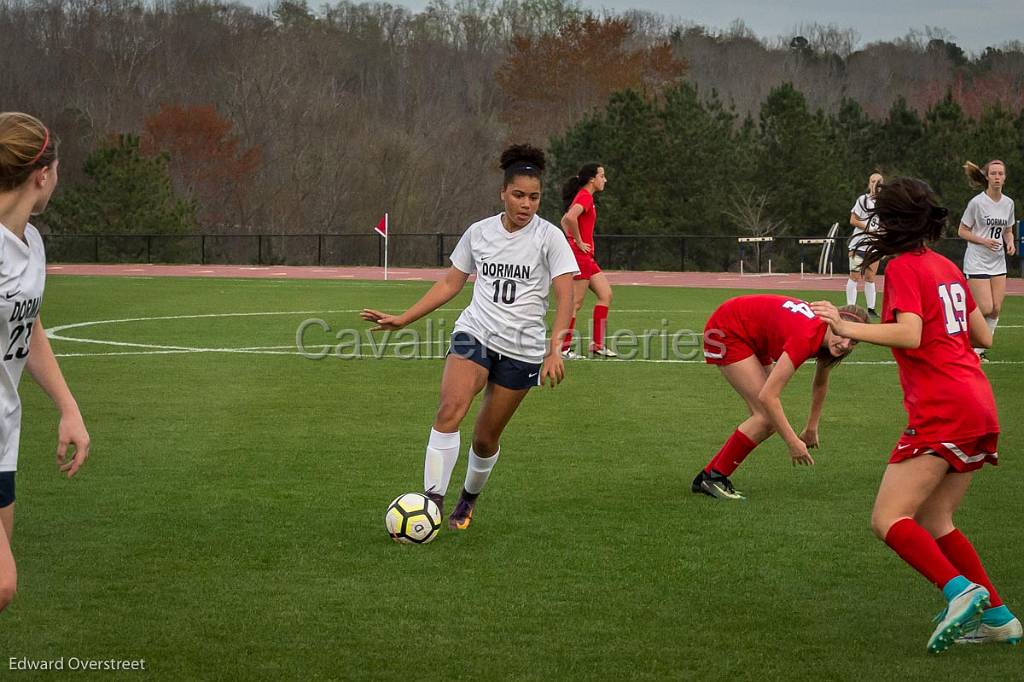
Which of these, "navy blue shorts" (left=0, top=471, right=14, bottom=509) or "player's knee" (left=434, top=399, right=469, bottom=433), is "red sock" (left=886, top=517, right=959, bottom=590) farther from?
"navy blue shorts" (left=0, top=471, right=14, bottom=509)

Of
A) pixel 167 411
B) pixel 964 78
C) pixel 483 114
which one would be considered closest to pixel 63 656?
pixel 167 411

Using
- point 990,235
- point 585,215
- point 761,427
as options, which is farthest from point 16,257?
point 990,235

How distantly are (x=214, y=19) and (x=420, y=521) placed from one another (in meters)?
84.1

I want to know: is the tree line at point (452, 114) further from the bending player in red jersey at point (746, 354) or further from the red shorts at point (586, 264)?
the bending player in red jersey at point (746, 354)

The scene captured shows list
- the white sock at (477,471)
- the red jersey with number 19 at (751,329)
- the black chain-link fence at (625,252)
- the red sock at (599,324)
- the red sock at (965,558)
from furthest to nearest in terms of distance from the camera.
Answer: the black chain-link fence at (625,252)
the red sock at (599,324)
the red jersey with number 19 at (751,329)
the white sock at (477,471)
the red sock at (965,558)

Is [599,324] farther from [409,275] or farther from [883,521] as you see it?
[409,275]

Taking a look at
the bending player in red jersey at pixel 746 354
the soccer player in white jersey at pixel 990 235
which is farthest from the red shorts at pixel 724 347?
the soccer player in white jersey at pixel 990 235

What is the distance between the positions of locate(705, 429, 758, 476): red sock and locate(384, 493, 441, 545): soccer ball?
2034 millimetres

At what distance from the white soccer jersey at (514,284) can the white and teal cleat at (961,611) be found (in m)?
2.79

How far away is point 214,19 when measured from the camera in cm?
8581

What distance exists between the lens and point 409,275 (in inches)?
1638

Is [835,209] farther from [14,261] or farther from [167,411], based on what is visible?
[14,261]

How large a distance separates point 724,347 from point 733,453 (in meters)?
0.65

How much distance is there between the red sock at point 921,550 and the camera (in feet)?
16.8
